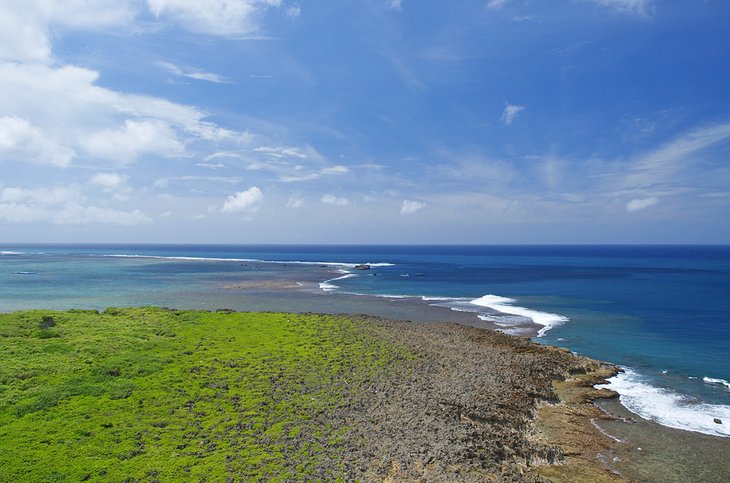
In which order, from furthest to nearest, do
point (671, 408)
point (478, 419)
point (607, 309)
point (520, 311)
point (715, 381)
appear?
point (607, 309), point (520, 311), point (715, 381), point (671, 408), point (478, 419)

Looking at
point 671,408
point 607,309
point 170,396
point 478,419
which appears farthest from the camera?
point 607,309

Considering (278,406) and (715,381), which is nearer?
(278,406)

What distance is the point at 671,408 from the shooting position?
25.7 meters

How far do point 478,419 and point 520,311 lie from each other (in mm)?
38235

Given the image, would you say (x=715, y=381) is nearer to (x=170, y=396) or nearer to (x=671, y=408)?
(x=671, y=408)

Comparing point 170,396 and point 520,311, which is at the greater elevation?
point 170,396

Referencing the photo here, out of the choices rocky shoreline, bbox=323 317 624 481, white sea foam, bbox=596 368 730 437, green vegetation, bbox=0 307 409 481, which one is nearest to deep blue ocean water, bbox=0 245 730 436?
white sea foam, bbox=596 368 730 437

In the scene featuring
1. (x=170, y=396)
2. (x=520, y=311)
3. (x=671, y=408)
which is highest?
(x=170, y=396)

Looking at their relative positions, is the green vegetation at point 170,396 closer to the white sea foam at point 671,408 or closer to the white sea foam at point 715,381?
the white sea foam at point 671,408

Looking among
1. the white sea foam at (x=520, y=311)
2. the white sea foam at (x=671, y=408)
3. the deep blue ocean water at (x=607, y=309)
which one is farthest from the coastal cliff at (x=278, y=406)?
the white sea foam at (x=520, y=311)

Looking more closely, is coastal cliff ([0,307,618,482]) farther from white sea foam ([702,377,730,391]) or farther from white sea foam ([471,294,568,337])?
white sea foam ([471,294,568,337])

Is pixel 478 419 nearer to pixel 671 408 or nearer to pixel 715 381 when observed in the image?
pixel 671 408

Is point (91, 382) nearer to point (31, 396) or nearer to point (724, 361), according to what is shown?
point (31, 396)

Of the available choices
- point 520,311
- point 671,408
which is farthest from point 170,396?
point 520,311
